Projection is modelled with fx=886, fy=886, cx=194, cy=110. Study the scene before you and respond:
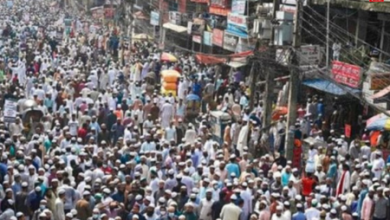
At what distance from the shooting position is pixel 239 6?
2709cm

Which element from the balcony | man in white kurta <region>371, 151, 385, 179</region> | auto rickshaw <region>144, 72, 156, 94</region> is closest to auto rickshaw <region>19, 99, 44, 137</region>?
auto rickshaw <region>144, 72, 156, 94</region>

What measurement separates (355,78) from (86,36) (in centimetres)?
2141

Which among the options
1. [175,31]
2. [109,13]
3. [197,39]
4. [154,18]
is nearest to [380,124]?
[197,39]

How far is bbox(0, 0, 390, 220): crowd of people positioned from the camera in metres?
12.8

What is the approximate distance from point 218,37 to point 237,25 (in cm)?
258

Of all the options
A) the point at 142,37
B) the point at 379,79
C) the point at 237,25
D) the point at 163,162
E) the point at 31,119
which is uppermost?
the point at 237,25

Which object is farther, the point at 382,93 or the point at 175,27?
the point at 175,27

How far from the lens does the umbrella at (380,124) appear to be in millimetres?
16734

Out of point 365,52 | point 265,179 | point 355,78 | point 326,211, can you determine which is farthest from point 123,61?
point 326,211

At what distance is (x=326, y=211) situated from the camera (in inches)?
497

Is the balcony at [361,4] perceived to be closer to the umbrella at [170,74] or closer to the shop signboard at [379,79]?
the shop signboard at [379,79]

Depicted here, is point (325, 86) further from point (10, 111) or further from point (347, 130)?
point (10, 111)

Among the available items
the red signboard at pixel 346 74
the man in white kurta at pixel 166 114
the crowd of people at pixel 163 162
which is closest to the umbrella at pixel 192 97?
the crowd of people at pixel 163 162

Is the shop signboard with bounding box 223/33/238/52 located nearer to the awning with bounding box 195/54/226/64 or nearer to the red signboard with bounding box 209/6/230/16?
the awning with bounding box 195/54/226/64
